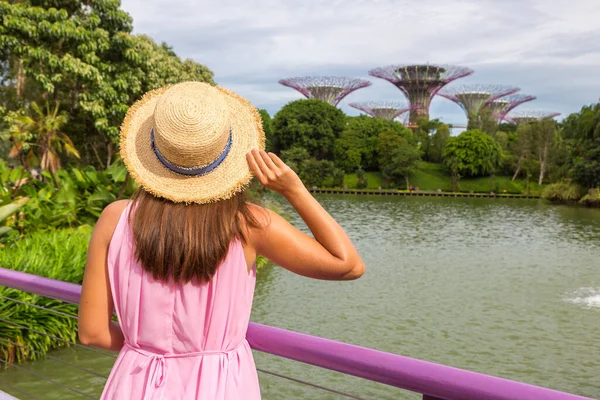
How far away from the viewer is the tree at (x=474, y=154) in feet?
148

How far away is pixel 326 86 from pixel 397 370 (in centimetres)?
6198

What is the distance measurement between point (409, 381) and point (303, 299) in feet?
33.7

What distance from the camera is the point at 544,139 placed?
43031mm

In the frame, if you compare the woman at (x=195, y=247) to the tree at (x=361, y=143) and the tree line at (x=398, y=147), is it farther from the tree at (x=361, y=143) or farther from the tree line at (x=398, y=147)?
the tree at (x=361, y=143)

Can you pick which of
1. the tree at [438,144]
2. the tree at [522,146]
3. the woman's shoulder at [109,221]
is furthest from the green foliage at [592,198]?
the woman's shoulder at [109,221]

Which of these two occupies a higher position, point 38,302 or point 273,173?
point 273,173

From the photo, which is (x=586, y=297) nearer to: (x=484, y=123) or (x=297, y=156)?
(x=297, y=156)

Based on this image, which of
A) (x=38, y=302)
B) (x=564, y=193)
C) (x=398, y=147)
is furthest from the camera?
(x=398, y=147)

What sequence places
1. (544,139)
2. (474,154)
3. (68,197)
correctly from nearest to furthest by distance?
(68,197)
(544,139)
(474,154)

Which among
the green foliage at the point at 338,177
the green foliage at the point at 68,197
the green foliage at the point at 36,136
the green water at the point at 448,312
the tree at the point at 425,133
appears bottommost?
the green water at the point at 448,312

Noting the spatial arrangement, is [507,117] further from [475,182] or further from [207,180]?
[207,180]

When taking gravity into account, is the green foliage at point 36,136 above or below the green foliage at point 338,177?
above

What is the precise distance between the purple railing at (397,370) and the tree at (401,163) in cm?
4342

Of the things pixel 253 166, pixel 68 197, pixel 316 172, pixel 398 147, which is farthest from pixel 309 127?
pixel 253 166
